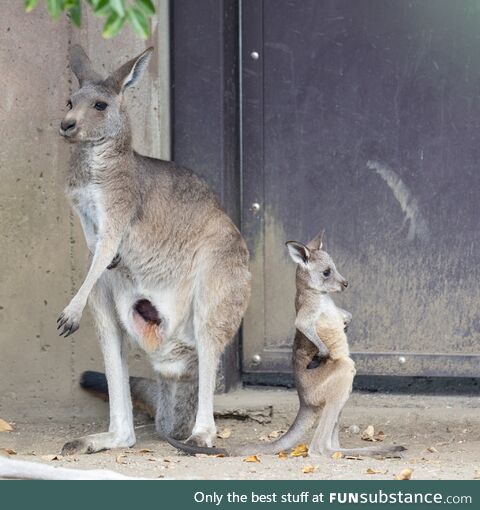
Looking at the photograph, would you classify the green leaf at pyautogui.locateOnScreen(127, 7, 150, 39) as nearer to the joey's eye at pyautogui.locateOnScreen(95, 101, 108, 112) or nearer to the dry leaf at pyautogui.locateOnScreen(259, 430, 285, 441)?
the joey's eye at pyautogui.locateOnScreen(95, 101, 108, 112)

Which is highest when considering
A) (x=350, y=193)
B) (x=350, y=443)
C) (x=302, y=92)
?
(x=302, y=92)

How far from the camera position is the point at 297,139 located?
7.39 metres

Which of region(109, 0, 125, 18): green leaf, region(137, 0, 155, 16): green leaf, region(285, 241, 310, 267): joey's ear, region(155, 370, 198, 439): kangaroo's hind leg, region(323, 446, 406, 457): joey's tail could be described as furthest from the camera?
region(155, 370, 198, 439): kangaroo's hind leg

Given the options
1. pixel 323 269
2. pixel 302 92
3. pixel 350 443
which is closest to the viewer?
pixel 323 269

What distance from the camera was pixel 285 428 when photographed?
7.15m

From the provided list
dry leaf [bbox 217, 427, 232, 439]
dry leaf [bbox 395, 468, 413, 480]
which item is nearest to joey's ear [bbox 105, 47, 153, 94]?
dry leaf [bbox 217, 427, 232, 439]

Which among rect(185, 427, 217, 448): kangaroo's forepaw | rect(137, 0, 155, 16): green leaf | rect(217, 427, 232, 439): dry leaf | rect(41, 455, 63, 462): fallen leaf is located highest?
rect(137, 0, 155, 16): green leaf

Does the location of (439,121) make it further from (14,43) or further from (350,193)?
(14,43)

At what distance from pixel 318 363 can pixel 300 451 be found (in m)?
0.45

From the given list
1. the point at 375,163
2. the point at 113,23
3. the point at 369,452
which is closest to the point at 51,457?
the point at 369,452

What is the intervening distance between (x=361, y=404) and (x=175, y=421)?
1155 millimetres

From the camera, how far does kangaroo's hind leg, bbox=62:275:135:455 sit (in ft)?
21.5

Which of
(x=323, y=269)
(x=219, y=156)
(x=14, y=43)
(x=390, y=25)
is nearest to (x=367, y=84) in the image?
(x=390, y=25)

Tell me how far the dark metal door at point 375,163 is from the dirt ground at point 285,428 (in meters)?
0.27
